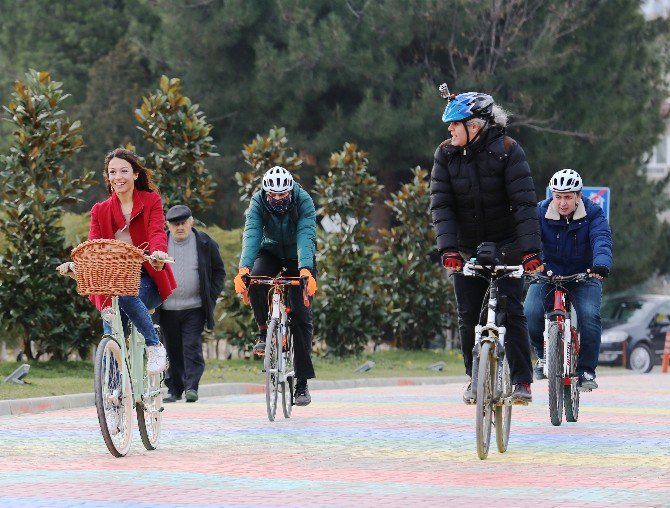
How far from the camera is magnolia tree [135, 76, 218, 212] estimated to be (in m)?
21.4

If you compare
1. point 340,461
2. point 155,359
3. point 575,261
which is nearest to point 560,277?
point 575,261

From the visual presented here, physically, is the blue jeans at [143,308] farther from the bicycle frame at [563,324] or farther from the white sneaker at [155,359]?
the bicycle frame at [563,324]

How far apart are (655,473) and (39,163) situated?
11718 mm

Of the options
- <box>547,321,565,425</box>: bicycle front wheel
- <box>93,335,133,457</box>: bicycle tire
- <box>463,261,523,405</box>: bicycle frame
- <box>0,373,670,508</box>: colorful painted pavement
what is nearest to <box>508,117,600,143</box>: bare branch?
<box>0,373,670,508</box>: colorful painted pavement


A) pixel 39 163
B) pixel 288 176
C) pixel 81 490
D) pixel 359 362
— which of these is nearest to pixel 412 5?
pixel 359 362

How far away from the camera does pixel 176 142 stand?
21594mm

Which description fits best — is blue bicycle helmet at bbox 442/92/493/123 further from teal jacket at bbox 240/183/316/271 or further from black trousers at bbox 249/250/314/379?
black trousers at bbox 249/250/314/379

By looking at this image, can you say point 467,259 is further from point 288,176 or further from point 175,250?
point 175,250

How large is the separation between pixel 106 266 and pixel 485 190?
8.27 ft

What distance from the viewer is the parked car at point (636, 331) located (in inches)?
1329

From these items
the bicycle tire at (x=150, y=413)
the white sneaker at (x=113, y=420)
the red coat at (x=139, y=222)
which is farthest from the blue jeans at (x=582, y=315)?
the white sneaker at (x=113, y=420)

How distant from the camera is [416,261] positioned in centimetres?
2812

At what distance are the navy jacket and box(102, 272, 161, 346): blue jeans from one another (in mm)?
3813

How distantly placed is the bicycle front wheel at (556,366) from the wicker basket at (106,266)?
4.29 m
